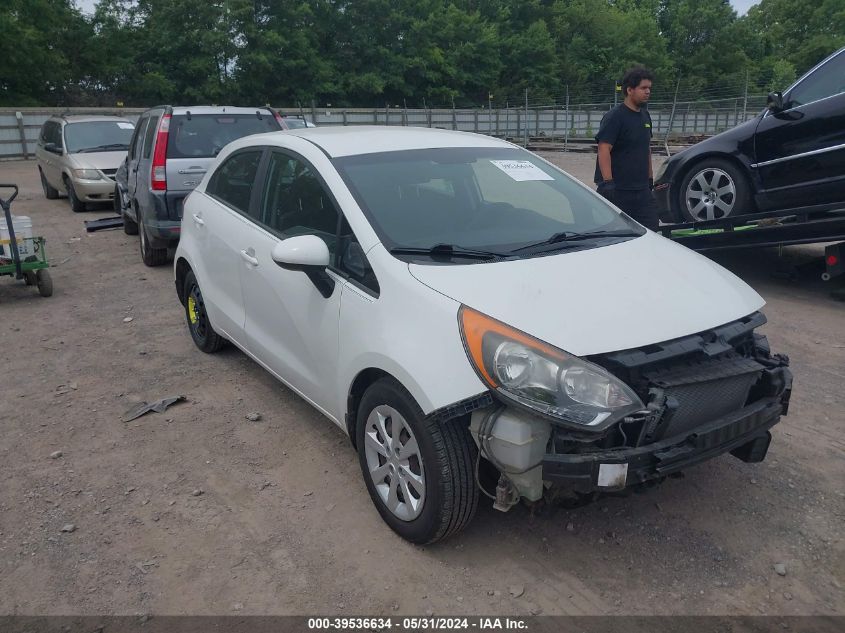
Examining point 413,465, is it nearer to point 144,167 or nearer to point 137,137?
point 144,167

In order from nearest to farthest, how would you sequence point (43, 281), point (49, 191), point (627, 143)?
point (627, 143)
point (43, 281)
point (49, 191)

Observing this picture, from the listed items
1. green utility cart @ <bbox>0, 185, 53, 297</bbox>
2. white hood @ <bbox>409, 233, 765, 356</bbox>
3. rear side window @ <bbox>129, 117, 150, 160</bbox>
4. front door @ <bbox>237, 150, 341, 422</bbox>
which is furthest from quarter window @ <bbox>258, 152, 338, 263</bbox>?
rear side window @ <bbox>129, 117, 150, 160</bbox>

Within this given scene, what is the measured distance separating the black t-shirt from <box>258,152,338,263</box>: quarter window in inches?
115

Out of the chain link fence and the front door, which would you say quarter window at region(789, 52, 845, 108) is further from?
the chain link fence

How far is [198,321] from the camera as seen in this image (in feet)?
18.0

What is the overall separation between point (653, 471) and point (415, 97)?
→ 48846mm

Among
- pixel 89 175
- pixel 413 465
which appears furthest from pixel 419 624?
pixel 89 175

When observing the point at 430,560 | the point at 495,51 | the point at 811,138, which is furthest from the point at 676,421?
the point at 495,51

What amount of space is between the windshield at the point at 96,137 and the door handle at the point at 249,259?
10.2 metres

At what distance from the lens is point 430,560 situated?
303 cm

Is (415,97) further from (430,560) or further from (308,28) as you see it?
(430,560)

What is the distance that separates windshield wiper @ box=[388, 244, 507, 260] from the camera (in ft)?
10.6

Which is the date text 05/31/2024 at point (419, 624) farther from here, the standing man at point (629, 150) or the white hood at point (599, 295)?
the standing man at point (629, 150)

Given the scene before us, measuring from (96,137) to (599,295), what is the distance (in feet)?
41.7
